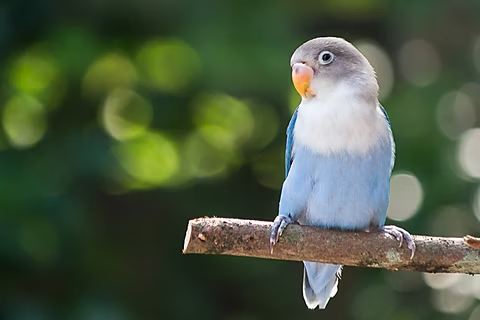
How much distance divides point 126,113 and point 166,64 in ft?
1.70

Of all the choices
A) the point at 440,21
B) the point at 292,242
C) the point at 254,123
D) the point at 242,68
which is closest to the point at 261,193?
the point at 254,123

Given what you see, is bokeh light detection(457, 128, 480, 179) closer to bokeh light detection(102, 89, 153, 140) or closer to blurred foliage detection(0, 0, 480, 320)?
blurred foliage detection(0, 0, 480, 320)

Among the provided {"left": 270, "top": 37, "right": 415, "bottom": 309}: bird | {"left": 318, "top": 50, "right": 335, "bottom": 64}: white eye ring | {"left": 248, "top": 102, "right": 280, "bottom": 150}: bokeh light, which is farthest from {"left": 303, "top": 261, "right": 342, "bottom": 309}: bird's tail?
{"left": 248, "top": 102, "right": 280, "bottom": 150}: bokeh light

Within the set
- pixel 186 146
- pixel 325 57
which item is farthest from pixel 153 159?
pixel 325 57

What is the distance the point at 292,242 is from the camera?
317cm

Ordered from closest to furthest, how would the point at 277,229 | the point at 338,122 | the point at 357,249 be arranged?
the point at 277,229 → the point at 357,249 → the point at 338,122

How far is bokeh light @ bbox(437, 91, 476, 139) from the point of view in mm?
5953

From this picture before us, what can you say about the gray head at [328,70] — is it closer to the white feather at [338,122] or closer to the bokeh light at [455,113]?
the white feather at [338,122]

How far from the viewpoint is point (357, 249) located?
323cm

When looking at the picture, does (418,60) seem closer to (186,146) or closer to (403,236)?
(186,146)

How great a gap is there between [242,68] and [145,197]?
1504mm

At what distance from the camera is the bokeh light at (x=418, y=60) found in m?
6.48

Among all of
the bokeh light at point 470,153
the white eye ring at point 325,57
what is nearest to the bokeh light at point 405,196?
the bokeh light at point 470,153

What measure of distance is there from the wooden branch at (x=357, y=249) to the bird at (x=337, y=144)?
16cm
